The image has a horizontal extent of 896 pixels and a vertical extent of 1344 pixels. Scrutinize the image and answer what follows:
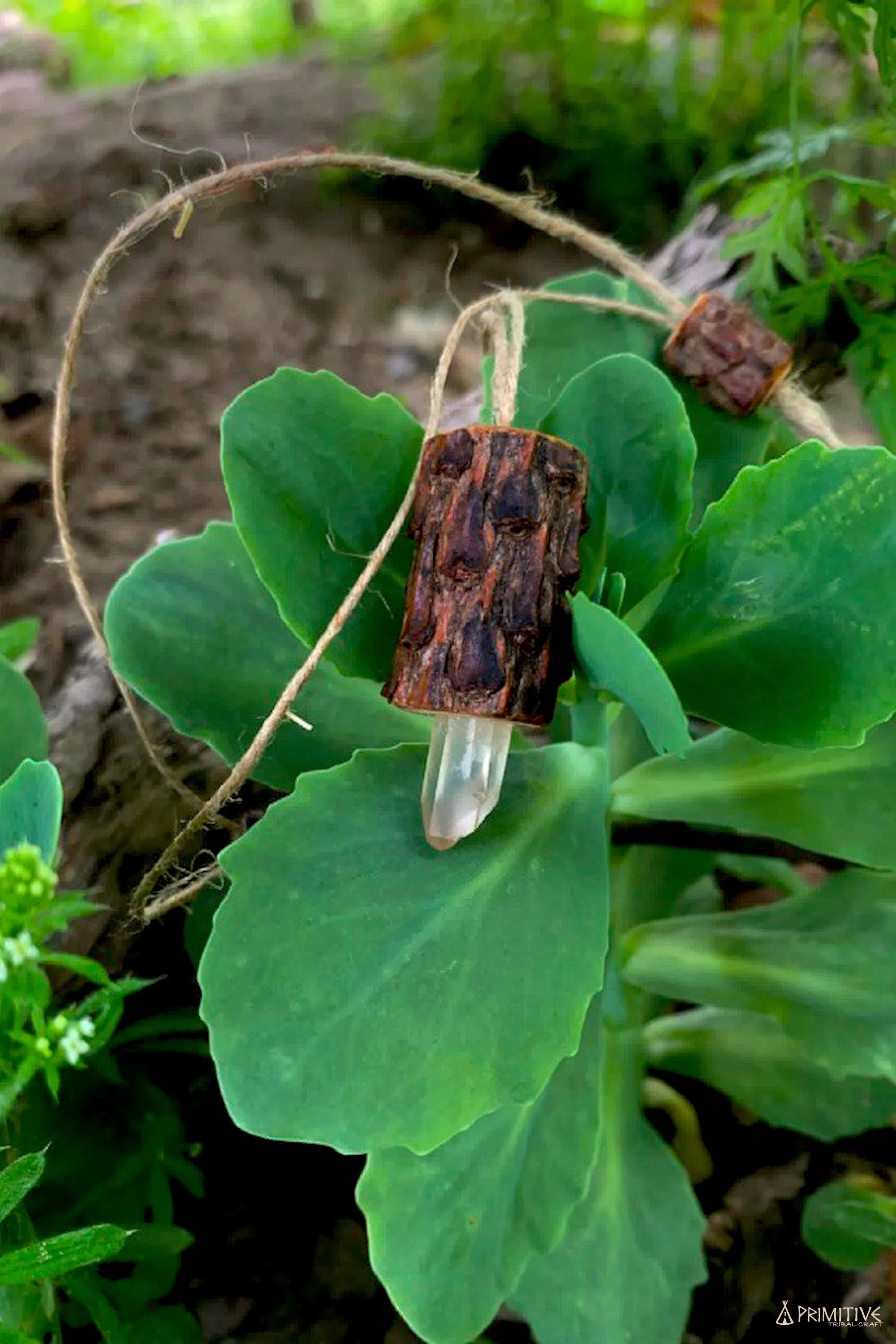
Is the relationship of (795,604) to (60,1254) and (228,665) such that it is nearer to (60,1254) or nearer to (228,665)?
(228,665)

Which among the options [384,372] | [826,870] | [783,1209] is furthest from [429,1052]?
[384,372]

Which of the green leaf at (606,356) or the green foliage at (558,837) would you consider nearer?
the green foliage at (558,837)

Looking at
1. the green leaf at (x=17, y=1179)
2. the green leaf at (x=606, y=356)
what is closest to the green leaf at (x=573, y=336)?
the green leaf at (x=606, y=356)

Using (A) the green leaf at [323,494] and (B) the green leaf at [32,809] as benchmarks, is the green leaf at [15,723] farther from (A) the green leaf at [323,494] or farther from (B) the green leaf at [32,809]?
(A) the green leaf at [323,494]

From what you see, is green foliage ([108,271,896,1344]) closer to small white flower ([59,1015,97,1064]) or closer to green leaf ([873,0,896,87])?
small white flower ([59,1015,97,1064])

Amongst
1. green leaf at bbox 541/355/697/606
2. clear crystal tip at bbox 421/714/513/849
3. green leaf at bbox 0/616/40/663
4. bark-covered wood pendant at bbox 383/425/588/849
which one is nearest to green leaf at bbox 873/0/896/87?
green leaf at bbox 541/355/697/606

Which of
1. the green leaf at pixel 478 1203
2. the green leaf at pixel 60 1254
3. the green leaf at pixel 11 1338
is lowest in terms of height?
the green leaf at pixel 478 1203
